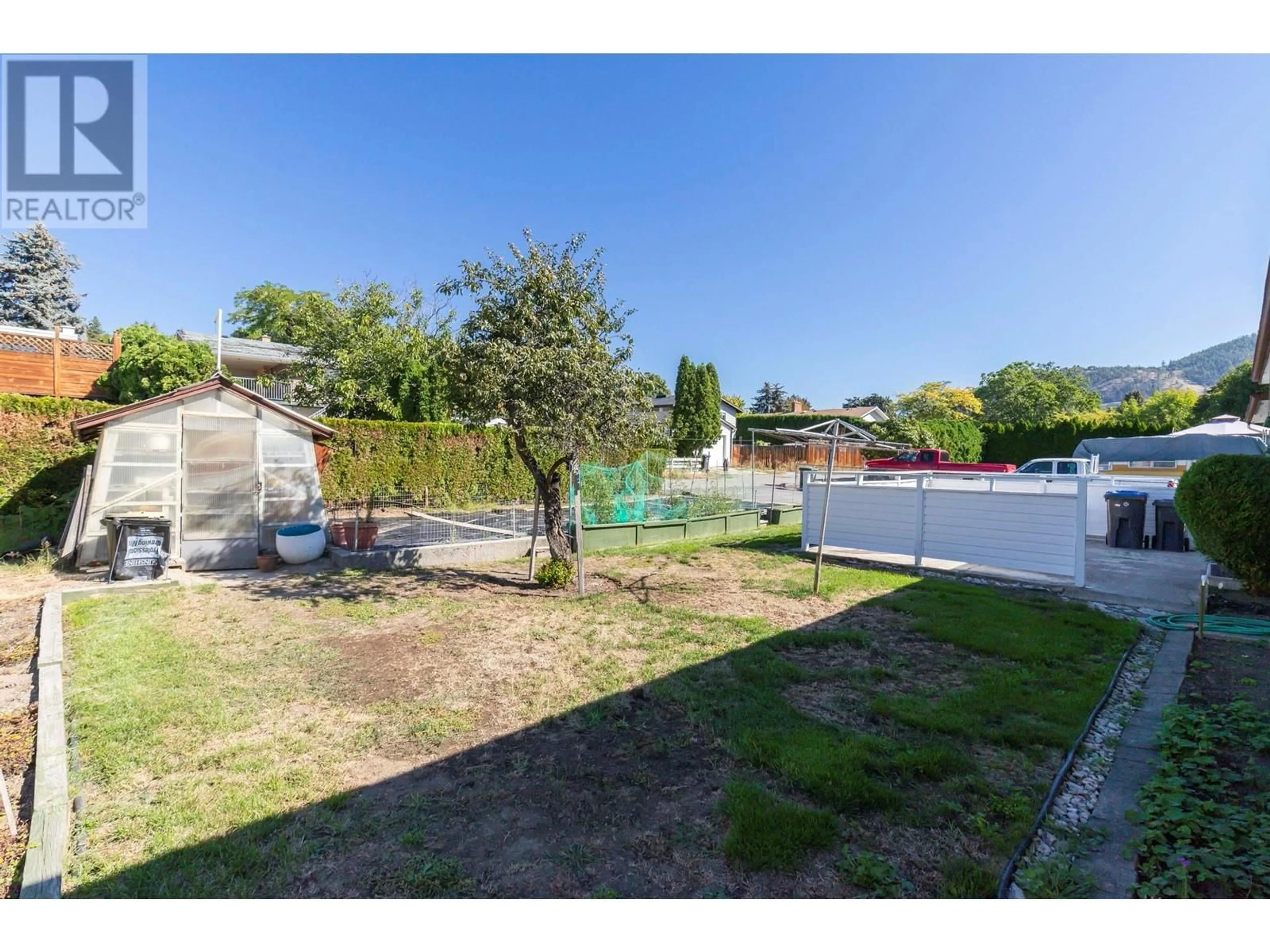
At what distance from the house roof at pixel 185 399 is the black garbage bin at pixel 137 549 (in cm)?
151

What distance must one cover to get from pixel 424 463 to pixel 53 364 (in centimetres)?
1062

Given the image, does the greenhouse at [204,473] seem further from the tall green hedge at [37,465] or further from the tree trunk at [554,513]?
the tree trunk at [554,513]

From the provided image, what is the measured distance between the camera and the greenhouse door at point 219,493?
866cm

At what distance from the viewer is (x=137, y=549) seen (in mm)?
7559

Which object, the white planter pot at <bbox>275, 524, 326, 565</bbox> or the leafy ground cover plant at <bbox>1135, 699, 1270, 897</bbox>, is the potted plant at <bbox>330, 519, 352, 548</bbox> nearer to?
the white planter pot at <bbox>275, 524, 326, 565</bbox>

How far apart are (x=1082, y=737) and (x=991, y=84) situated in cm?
590

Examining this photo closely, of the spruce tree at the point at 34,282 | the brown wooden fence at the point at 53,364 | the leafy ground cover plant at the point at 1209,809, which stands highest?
the spruce tree at the point at 34,282

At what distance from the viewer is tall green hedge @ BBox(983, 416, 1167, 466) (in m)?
28.3

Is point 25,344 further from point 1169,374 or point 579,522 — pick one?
point 1169,374

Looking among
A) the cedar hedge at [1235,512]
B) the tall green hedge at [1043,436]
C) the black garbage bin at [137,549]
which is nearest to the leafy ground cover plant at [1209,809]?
the cedar hedge at [1235,512]

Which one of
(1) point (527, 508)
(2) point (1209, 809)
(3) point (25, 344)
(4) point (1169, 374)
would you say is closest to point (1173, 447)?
(2) point (1209, 809)

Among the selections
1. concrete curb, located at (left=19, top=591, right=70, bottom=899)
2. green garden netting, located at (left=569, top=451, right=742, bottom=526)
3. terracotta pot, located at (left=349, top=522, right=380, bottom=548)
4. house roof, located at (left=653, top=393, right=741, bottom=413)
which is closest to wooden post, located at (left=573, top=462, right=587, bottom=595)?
green garden netting, located at (left=569, top=451, right=742, bottom=526)
